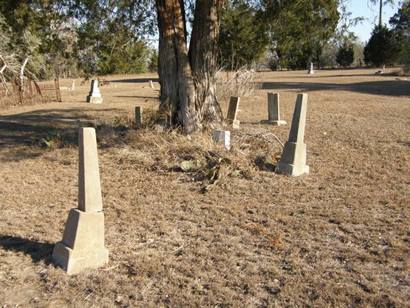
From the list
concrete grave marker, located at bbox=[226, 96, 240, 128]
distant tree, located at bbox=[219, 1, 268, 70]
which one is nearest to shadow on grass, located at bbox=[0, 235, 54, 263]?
concrete grave marker, located at bbox=[226, 96, 240, 128]

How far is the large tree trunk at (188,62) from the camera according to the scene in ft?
27.2

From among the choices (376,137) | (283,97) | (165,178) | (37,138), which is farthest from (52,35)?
(283,97)

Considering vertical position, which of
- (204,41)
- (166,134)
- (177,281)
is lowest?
(177,281)

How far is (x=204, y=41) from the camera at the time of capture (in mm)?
8375

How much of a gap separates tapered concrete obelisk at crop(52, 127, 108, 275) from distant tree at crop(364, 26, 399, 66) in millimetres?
49135

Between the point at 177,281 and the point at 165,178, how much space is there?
10.2 ft

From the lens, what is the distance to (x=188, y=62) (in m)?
8.46

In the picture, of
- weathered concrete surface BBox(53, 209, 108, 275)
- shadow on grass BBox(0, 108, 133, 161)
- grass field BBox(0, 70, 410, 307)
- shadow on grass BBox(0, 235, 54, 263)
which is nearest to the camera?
grass field BBox(0, 70, 410, 307)

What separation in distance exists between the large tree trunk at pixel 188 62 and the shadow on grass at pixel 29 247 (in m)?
4.53

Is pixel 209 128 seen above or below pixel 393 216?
above

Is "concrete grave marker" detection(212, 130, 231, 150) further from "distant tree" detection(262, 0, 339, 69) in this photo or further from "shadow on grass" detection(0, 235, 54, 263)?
"shadow on grass" detection(0, 235, 54, 263)

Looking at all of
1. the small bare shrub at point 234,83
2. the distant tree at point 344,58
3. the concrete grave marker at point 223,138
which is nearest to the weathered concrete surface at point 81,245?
the concrete grave marker at point 223,138

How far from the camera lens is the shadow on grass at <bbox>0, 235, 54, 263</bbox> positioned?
3943mm

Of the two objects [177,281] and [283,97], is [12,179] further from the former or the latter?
[283,97]
